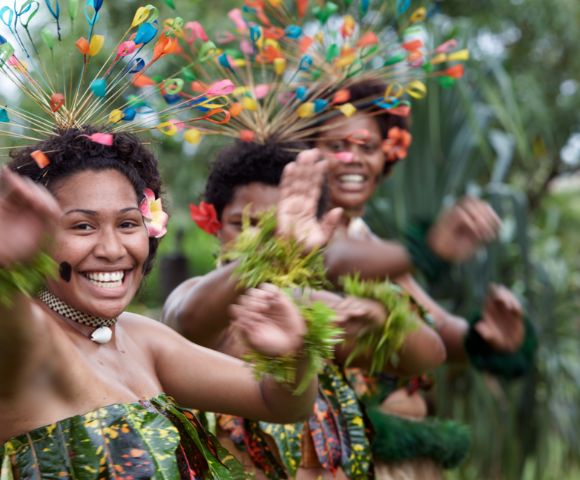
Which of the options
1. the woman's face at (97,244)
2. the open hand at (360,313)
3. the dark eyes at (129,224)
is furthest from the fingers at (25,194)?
the open hand at (360,313)

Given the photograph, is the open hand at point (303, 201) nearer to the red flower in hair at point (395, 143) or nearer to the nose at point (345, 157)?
the nose at point (345, 157)

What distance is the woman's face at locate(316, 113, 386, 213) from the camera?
11.4ft

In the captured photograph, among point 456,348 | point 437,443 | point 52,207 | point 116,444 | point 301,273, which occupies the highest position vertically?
point 52,207

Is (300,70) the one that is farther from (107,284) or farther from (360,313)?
(107,284)

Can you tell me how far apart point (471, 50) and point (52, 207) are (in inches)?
189

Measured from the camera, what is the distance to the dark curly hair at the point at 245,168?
122 inches

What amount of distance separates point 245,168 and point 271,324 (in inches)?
39.5

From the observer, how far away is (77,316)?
7.13 ft

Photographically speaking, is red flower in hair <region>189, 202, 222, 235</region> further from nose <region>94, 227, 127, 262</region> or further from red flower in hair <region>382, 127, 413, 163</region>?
nose <region>94, 227, 127, 262</region>

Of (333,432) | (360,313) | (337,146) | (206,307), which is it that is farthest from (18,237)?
(337,146)

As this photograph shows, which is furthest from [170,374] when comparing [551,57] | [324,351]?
[551,57]

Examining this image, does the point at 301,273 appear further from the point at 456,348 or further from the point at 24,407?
the point at 456,348

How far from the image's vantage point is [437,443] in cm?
367

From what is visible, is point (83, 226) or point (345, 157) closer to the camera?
point (83, 226)
